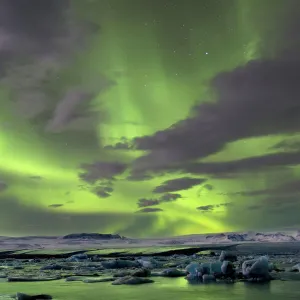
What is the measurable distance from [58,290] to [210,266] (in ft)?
18.7

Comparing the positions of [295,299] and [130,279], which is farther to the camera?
[130,279]

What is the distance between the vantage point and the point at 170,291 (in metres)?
12.2

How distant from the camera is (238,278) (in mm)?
15219

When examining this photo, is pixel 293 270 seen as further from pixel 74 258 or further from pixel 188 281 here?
pixel 74 258

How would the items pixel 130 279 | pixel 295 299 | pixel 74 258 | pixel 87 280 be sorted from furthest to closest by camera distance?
pixel 74 258, pixel 87 280, pixel 130 279, pixel 295 299

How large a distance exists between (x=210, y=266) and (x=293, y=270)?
4234 millimetres

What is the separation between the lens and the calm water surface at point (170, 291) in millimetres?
10875

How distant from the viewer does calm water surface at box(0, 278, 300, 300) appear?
10.9 m

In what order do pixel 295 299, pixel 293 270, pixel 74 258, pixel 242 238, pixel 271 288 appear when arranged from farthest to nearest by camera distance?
pixel 242 238, pixel 74 258, pixel 293 270, pixel 271 288, pixel 295 299

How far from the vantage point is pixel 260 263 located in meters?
15.0

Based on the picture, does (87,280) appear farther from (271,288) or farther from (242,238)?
(242,238)

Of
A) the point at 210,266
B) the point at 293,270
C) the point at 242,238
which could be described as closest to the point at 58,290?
the point at 210,266

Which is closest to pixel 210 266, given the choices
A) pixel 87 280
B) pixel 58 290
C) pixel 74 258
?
pixel 87 280

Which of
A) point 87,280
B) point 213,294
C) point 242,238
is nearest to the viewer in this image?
point 213,294
